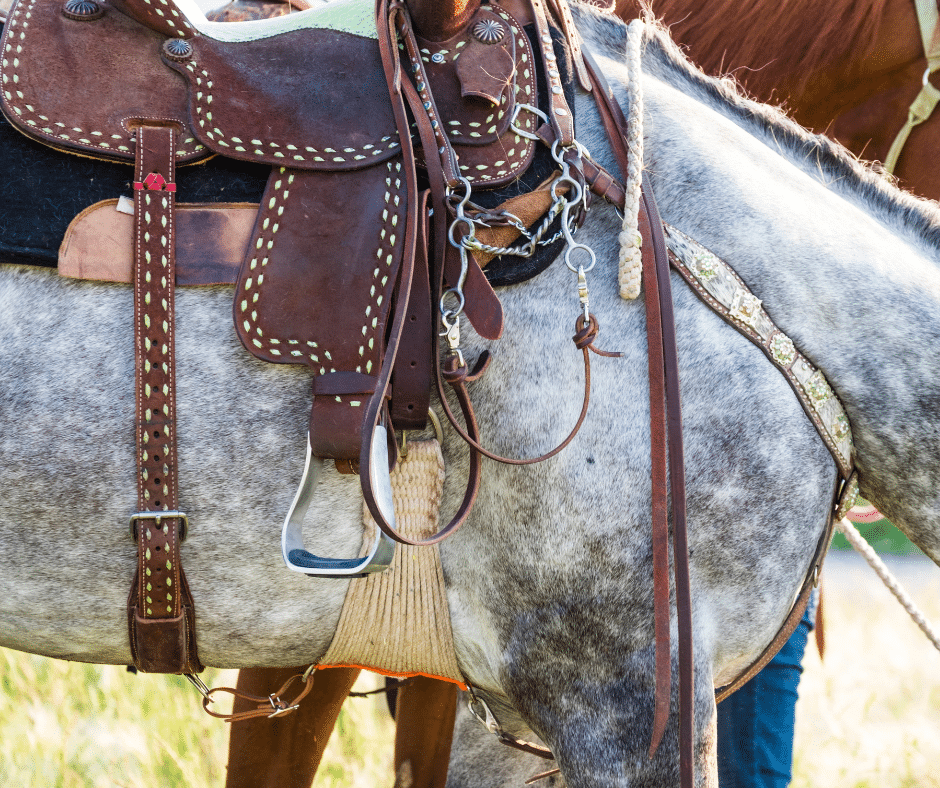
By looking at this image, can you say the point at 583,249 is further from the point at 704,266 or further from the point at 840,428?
the point at 840,428

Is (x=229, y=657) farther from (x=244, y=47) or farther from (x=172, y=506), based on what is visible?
(x=244, y=47)

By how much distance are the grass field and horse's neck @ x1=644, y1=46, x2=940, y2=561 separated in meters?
0.88

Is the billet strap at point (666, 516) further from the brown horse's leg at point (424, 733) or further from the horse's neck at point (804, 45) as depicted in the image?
the brown horse's leg at point (424, 733)

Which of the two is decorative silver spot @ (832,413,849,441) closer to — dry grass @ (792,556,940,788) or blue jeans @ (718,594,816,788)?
blue jeans @ (718,594,816,788)

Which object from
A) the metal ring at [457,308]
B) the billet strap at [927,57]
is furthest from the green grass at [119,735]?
the billet strap at [927,57]

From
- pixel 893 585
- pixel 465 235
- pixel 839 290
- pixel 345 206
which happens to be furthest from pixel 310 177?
pixel 893 585

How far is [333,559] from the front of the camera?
1449mm

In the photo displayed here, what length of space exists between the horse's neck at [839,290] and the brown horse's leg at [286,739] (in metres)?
1.46

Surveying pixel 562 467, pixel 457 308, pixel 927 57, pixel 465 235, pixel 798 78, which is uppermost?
pixel 927 57

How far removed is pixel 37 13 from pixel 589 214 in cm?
98

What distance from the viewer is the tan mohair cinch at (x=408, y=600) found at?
151 cm

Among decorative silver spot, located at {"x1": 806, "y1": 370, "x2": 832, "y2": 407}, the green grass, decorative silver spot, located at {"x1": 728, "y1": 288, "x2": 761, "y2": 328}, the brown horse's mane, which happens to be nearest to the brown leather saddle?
decorative silver spot, located at {"x1": 728, "y1": 288, "x2": 761, "y2": 328}

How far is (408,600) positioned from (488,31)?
100 centimetres

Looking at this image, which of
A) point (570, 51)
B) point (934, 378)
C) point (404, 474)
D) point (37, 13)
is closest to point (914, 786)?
point (934, 378)
